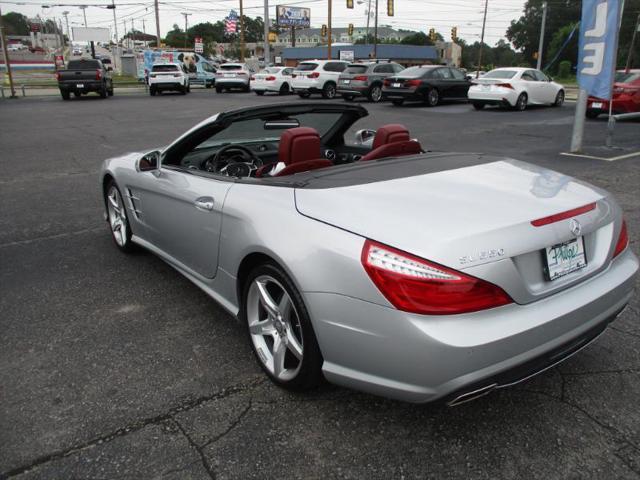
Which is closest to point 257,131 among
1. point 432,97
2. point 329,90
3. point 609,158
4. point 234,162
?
point 234,162

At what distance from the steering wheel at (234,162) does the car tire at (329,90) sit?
20.6 meters

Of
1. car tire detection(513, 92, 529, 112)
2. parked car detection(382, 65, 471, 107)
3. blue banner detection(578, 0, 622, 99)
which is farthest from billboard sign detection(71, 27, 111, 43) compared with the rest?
blue banner detection(578, 0, 622, 99)

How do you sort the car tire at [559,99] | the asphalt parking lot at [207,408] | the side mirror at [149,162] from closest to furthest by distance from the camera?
the asphalt parking lot at [207,408] → the side mirror at [149,162] → the car tire at [559,99]

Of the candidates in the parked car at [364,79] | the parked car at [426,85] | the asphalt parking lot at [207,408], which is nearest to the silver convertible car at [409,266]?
the asphalt parking lot at [207,408]

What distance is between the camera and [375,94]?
73.8ft

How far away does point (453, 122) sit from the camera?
1512 cm

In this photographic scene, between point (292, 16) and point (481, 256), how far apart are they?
89.2m

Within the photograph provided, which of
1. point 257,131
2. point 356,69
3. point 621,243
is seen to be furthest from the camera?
point 356,69

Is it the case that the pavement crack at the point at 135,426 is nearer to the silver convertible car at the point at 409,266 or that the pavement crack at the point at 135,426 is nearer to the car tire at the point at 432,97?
the silver convertible car at the point at 409,266

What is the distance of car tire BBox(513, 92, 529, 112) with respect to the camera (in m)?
18.3

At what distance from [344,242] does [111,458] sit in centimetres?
133

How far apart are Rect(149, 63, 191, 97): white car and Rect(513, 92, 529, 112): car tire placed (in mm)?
16428

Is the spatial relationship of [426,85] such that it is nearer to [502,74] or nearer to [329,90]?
[502,74]

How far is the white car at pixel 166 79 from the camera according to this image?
26.3 meters
